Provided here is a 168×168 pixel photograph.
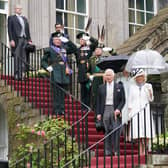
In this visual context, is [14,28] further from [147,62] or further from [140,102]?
[140,102]

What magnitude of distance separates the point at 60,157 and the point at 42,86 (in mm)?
3308

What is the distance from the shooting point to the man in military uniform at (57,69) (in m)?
13.7

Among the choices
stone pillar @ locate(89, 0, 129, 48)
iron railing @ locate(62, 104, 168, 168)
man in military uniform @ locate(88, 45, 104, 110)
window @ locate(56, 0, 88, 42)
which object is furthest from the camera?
stone pillar @ locate(89, 0, 129, 48)

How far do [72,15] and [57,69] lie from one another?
6.49 metres

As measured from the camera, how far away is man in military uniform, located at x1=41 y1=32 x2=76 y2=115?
13.7m

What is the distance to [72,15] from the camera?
66.7ft

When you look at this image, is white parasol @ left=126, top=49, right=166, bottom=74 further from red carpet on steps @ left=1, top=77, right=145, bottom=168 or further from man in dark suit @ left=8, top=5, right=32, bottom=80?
man in dark suit @ left=8, top=5, right=32, bottom=80

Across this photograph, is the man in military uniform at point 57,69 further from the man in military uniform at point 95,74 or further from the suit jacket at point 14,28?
the suit jacket at point 14,28

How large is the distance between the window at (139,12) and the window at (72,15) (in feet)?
6.61

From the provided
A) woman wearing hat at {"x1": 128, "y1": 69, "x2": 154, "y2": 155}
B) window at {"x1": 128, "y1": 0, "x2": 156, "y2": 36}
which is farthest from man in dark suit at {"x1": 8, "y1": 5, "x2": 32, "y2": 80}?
window at {"x1": 128, "y1": 0, "x2": 156, "y2": 36}

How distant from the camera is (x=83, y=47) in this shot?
14.9 meters

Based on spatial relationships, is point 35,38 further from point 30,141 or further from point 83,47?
point 30,141

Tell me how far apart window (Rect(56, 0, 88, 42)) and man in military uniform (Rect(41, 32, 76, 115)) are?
5.23m

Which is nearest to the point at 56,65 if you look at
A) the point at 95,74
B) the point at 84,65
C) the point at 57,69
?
the point at 57,69
